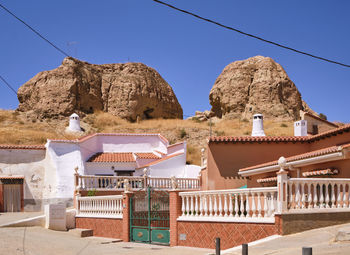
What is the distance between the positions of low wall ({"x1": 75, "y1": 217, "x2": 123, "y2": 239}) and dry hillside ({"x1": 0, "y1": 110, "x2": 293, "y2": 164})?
1747cm

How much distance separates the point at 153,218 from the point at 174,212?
3.72ft

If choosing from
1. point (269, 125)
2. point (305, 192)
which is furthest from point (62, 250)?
point (269, 125)

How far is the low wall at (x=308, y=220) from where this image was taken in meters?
10.8

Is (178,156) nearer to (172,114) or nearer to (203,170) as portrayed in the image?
(203,170)

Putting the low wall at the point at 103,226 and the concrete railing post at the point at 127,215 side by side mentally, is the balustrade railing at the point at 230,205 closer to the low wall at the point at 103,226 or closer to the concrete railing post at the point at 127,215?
the concrete railing post at the point at 127,215

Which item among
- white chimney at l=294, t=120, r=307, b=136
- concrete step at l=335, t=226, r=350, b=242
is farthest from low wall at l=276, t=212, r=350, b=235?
white chimney at l=294, t=120, r=307, b=136

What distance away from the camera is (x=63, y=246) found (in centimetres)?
1477

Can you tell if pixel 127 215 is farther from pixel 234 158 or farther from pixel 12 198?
pixel 12 198

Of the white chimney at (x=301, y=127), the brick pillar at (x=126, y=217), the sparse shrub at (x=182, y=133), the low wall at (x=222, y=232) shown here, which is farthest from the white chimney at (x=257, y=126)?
the sparse shrub at (x=182, y=133)

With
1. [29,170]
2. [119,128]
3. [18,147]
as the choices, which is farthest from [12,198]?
[119,128]

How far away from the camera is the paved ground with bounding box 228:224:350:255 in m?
8.46

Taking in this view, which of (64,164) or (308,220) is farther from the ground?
(64,164)

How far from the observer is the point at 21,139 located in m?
39.1

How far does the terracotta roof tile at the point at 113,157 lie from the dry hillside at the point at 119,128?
7630 millimetres
